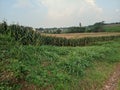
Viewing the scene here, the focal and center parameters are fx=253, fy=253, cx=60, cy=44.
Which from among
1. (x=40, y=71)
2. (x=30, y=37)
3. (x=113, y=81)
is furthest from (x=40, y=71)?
(x=30, y=37)

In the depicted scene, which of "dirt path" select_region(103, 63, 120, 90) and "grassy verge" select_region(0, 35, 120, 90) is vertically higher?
"grassy verge" select_region(0, 35, 120, 90)

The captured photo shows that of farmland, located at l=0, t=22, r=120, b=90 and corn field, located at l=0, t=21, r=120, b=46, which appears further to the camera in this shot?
corn field, located at l=0, t=21, r=120, b=46

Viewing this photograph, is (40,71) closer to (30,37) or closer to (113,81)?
(113,81)

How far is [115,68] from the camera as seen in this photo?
17.8 meters

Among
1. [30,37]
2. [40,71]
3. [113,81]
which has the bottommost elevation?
[113,81]

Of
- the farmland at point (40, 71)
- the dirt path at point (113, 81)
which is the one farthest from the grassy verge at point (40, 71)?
the dirt path at point (113, 81)

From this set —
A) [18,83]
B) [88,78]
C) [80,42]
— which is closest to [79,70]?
[88,78]

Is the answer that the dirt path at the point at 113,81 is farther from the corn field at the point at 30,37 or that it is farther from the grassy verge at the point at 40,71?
the corn field at the point at 30,37

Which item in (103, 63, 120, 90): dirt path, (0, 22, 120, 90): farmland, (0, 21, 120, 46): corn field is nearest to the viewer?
(0, 22, 120, 90): farmland

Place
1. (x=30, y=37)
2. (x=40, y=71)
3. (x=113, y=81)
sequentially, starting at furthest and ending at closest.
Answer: (x=30, y=37) < (x=113, y=81) < (x=40, y=71)

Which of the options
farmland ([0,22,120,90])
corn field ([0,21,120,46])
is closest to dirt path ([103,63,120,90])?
farmland ([0,22,120,90])

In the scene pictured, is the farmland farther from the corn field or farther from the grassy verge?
the corn field

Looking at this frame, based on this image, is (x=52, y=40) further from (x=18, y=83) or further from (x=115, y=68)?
(x=18, y=83)

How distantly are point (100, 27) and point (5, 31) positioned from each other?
62623 mm
